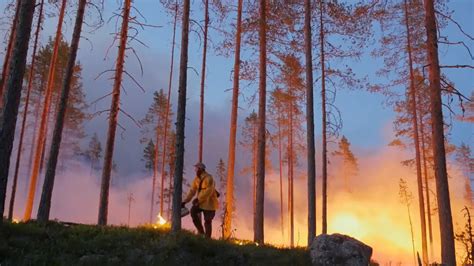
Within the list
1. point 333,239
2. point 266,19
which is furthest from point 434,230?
point 333,239

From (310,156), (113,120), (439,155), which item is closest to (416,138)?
(310,156)

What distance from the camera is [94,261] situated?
26.1ft

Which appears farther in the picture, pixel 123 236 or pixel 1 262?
pixel 123 236

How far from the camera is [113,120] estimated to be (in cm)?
1569

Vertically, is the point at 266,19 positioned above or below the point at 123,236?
above

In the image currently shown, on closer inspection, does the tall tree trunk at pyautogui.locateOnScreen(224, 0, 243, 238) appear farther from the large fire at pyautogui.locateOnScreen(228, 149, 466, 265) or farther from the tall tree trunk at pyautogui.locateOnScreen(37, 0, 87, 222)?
the large fire at pyautogui.locateOnScreen(228, 149, 466, 265)

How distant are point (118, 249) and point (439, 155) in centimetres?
791

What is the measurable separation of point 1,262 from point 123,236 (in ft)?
10.2

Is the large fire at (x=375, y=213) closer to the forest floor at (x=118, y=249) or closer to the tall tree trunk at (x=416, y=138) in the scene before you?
the tall tree trunk at (x=416, y=138)

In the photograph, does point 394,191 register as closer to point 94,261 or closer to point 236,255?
point 236,255

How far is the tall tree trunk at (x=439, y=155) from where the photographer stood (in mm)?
10953

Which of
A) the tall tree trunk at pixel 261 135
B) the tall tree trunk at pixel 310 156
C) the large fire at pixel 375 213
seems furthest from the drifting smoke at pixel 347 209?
the tall tree trunk at pixel 261 135

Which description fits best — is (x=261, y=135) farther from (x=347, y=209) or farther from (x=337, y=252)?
(x=347, y=209)

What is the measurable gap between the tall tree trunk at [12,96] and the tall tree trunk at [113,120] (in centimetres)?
604
